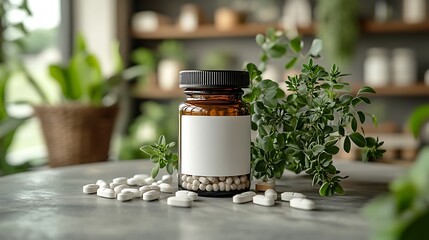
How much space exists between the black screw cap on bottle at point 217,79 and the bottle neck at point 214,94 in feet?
0.05

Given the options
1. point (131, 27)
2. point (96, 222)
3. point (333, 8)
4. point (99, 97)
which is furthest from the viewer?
point (131, 27)

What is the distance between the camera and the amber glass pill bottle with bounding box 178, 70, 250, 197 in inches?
34.2

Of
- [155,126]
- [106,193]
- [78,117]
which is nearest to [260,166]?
[106,193]

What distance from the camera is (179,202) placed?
819 millimetres

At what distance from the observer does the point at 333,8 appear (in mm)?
3533

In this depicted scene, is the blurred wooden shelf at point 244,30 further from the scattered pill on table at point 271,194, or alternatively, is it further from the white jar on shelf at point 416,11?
the scattered pill on table at point 271,194

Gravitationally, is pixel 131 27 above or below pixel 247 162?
above

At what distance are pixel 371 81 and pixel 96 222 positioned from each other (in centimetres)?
325

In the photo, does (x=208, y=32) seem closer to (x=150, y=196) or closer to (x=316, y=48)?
(x=316, y=48)

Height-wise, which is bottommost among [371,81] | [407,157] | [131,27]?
[407,157]

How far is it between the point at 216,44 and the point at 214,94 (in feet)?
10.9

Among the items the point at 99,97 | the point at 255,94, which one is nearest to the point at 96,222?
the point at 255,94

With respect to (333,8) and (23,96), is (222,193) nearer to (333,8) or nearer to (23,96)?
(23,96)

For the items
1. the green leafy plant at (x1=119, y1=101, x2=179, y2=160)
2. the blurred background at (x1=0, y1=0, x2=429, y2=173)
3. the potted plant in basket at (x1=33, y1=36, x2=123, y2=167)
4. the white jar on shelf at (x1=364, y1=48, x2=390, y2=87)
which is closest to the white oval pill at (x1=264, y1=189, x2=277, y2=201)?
the potted plant in basket at (x1=33, y1=36, x2=123, y2=167)
